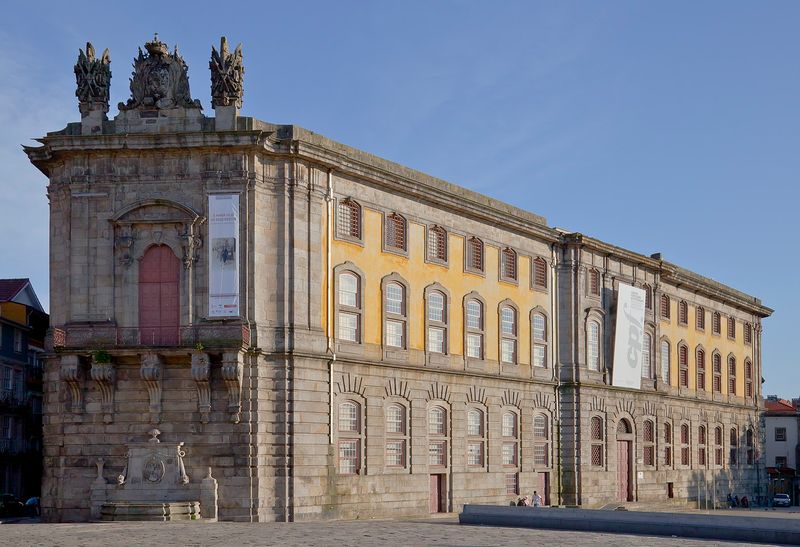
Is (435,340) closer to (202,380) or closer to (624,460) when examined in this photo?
(202,380)

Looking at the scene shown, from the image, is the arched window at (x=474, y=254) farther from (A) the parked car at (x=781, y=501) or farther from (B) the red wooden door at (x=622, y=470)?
(A) the parked car at (x=781, y=501)

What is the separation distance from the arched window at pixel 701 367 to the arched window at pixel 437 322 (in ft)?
97.8

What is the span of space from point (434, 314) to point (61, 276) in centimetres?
1601

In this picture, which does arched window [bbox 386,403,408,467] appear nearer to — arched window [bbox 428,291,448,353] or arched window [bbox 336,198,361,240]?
arched window [bbox 428,291,448,353]

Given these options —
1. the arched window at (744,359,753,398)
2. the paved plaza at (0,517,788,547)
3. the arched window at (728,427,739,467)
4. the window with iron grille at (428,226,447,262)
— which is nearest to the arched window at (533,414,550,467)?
the window with iron grille at (428,226,447,262)

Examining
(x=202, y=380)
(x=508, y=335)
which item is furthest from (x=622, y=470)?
(x=202, y=380)

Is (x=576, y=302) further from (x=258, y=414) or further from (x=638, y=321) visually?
(x=258, y=414)

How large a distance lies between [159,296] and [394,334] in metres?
10.7

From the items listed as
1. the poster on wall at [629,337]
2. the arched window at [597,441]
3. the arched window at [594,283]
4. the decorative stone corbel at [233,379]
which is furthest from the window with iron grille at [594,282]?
the decorative stone corbel at [233,379]

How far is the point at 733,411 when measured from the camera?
84.4 meters

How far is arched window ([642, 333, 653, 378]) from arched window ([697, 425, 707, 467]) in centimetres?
936

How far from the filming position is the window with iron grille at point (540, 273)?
61.2 m

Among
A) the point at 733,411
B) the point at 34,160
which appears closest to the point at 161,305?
the point at 34,160

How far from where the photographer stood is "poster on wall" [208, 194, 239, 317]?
43.6m
